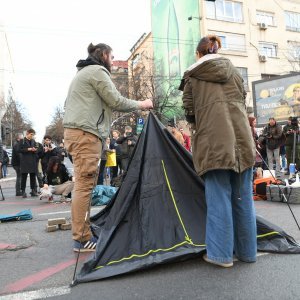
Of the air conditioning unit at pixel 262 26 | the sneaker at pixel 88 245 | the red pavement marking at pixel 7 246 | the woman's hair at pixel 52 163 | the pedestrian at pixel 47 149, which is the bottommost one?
the red pavement marking at pixel 7 246

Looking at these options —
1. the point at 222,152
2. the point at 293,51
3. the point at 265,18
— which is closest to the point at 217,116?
the point at 222,152

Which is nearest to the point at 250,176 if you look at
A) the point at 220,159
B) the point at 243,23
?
the point at 220,159

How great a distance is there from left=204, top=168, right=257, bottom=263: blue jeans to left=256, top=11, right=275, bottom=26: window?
3929 cm

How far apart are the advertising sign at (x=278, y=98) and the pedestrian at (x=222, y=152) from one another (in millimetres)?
15237

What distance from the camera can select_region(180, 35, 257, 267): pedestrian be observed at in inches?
128

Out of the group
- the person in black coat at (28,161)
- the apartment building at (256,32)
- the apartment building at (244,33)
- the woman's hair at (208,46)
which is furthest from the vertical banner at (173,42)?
the woman's hair at (208,46)

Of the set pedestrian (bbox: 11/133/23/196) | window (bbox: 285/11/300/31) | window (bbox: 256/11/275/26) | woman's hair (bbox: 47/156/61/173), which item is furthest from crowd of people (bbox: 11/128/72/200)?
window (bbox: 285/11/300/31)

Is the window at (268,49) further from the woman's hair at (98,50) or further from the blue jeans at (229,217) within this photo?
the blue jeans at (229,217)

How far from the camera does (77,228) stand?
155 inches

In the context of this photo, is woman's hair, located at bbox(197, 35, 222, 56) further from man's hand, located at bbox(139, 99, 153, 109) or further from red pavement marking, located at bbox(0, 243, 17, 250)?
red pavement marking, located at bbox(0, 243, 17, 250)

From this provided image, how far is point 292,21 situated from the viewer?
4128cm

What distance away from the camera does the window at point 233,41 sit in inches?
1439

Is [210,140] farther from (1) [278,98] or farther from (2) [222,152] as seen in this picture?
(1) [278,98]

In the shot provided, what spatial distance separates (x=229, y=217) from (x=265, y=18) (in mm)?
40570
